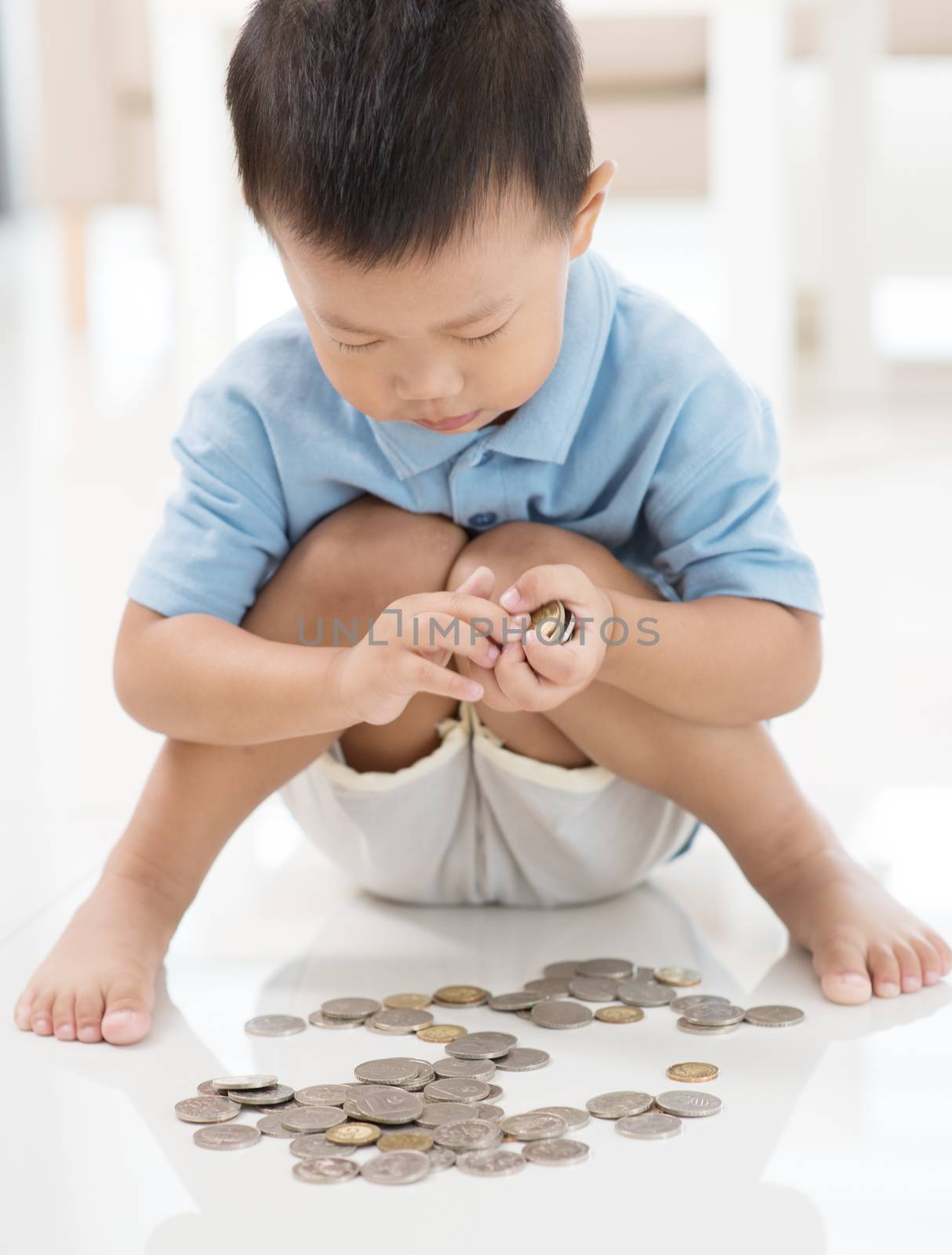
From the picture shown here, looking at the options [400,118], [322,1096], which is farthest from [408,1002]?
[400,118]

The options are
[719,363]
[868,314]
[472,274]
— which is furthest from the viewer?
[868,314]

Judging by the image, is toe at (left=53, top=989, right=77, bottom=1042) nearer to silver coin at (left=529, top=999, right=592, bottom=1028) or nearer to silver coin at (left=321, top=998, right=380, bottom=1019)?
silver coin at (left=321, top=998, right=380, bottom=1019)

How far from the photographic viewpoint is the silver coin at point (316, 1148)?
0.76 meters

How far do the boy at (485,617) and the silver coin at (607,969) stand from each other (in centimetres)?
8

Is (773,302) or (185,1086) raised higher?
(773,302)

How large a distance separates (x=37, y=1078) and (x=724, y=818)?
431mm

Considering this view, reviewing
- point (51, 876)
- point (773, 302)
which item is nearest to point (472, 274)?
point (51, 876)

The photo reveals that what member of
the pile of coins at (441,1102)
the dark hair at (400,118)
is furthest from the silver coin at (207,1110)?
the dark hair at (400,118)

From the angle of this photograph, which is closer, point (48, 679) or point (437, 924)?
point (437, 924)

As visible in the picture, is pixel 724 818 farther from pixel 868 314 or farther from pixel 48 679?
pixel 868 314

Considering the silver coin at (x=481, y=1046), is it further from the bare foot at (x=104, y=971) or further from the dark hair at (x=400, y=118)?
the dark hair at (x=400, y=118)

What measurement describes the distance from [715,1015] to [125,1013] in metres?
0.32

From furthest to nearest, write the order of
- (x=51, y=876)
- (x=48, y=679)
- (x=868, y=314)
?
(x=868, y=314)
(x=48, y=679)
(x=51, y=876)

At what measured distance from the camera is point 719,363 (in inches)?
39.2
